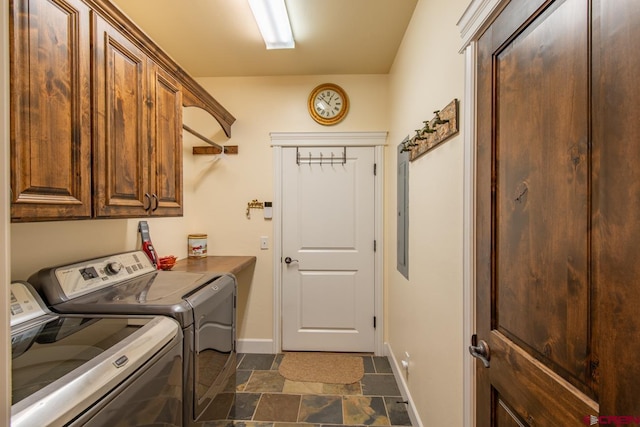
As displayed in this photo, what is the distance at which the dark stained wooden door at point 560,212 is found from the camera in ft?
1.63

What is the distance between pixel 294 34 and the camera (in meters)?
2.15

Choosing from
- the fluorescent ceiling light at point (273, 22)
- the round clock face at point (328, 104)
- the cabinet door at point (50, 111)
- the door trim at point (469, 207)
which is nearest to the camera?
the cabinet door at point (50, 111)

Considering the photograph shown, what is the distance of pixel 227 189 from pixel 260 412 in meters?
1.87

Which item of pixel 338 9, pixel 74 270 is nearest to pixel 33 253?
pixel 74 270

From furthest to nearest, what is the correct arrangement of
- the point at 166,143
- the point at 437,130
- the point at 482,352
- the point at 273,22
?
the point at 273,22 → the point at 166,143 → the point at 437,130 → the point at 482,352

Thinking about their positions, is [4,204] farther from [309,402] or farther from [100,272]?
[309,402]

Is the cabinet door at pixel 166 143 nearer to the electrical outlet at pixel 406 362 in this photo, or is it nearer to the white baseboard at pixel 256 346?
the white baseboard at pixel 256 346

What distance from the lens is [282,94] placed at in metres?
2.80

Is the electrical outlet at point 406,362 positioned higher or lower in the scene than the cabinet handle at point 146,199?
lower

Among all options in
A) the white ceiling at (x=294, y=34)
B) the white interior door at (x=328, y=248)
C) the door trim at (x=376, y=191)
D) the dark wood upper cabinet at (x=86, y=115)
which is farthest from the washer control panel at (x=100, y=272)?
the white ceiling at (x=294, y=34)

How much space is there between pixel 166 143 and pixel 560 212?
1.81m

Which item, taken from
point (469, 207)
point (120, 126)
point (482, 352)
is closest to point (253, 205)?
point (120, 126)

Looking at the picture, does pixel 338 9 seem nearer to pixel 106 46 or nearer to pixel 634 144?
pixel 106 46

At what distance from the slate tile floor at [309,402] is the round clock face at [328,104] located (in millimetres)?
2277
